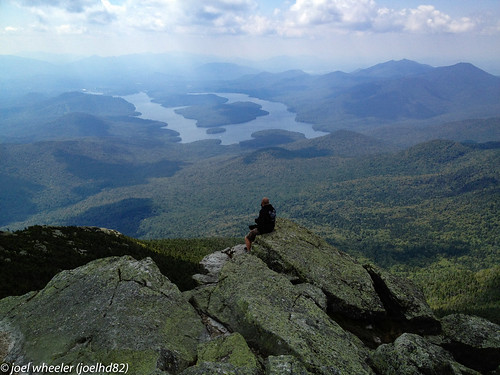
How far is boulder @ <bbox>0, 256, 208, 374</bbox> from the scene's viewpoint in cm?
1143

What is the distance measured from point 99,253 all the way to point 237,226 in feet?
549

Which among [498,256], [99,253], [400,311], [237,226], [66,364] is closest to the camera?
[66,364]

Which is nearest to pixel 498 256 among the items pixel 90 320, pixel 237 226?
pixel 237 226

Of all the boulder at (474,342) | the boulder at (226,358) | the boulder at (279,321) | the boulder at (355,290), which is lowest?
the boulder at (474,342)

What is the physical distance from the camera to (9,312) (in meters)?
14.6

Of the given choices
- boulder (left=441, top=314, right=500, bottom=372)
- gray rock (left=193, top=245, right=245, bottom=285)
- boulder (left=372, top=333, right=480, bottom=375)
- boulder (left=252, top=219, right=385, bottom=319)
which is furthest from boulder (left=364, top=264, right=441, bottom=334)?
gray rock (left=193, top=245, right=245, bottom=285)

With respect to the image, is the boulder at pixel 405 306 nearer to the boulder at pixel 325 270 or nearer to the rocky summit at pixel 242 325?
the rocky summit at pixel 242 325

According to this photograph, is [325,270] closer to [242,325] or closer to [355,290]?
[355,290]

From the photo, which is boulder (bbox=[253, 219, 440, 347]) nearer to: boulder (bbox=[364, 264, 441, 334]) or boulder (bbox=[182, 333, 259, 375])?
boulder (bbox=[364, 264, 441, 334])

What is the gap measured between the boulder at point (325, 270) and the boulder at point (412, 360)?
400cm

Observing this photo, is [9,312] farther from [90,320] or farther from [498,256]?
[498,256]

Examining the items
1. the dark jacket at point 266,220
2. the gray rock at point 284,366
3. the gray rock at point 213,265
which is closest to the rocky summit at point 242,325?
the gray rock at point 284,366

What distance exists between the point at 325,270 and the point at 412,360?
7905 mm

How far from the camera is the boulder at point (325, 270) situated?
59.8 ft
